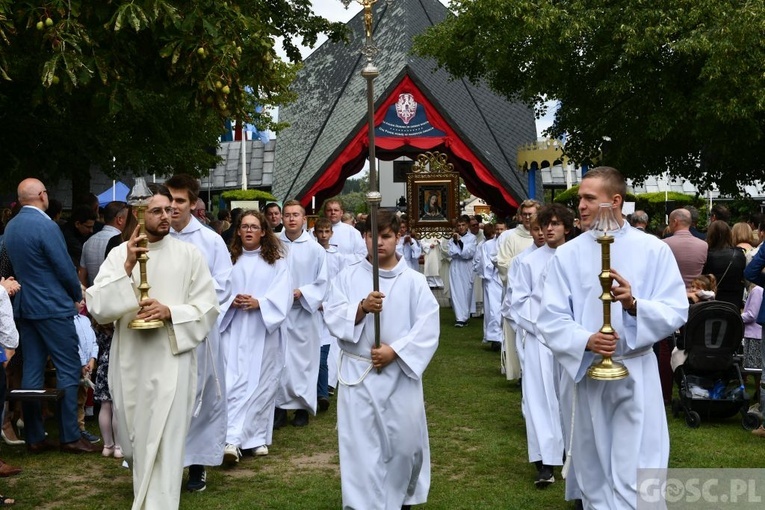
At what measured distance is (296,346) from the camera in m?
11.0

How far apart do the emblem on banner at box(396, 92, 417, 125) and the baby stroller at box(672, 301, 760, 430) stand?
1247 centimetres

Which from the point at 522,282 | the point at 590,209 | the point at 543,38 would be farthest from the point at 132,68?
the point at 543,38

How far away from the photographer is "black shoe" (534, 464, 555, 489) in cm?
795

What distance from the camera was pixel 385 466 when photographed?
21.5ft

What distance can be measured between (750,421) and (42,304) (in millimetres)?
6100

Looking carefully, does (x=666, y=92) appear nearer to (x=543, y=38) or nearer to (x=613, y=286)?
(x=543, y=38)

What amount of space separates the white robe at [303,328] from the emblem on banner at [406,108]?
36.7 ft

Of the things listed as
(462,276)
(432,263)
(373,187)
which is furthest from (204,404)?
(432,263)

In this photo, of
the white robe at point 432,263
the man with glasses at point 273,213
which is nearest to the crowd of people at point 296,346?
the man with glasses at point 273,213

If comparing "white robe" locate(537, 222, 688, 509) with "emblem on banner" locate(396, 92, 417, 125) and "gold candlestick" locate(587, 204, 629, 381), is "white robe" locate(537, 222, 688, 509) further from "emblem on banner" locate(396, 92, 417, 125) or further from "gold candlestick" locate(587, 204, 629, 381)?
"emblem on banner" locate(396, 92, 417, 125)

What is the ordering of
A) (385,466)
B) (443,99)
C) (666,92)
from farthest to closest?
(443,99) → (666,92) → (385,466)

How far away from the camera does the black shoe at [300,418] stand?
1069 centimetres

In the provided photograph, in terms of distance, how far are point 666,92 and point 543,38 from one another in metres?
2.45

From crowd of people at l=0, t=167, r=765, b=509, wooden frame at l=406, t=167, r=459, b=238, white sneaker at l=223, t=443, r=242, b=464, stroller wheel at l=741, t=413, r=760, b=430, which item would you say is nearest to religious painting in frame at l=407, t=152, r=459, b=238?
wooden frame at l=406, t=167, r=459, b=238
